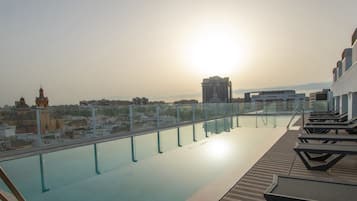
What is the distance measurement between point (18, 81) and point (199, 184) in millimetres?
10448

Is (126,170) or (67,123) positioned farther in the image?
(67,123)

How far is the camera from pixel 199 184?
362 cm

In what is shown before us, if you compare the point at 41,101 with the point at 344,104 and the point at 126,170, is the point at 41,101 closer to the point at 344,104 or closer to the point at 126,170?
the point at 126,170

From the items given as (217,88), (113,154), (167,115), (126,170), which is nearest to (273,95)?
(217,88)

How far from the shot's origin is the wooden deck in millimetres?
2699

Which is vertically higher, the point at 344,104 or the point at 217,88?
the point at 217,88

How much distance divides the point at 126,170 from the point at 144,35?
6.12 m

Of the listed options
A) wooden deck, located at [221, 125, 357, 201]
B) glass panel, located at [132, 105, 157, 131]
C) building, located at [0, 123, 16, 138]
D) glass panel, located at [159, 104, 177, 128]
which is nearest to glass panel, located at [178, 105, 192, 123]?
glass panel, located at [159, 104, 177, 128]

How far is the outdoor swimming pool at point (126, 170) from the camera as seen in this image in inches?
135

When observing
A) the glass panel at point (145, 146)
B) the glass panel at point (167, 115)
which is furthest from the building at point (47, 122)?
the glass panel at point (167, 115)

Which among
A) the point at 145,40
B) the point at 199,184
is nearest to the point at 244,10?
the point at 145,40

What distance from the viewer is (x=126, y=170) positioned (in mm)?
4547

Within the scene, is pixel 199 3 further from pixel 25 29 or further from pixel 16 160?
pixel 16 160

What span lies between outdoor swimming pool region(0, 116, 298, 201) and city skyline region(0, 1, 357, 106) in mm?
2490
